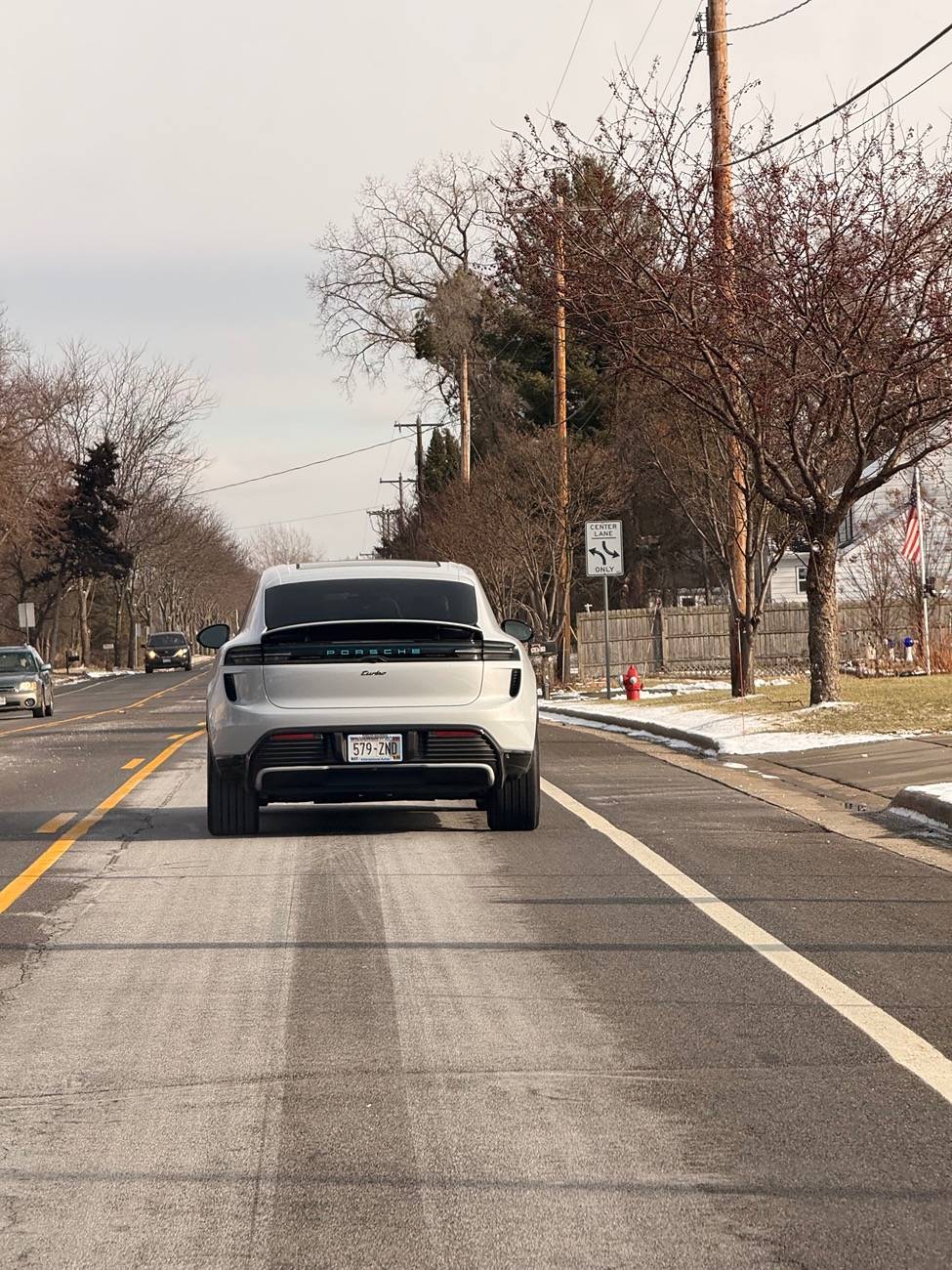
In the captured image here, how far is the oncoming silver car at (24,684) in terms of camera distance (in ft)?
116

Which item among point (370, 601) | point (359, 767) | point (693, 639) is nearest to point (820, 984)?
point (359, 767)

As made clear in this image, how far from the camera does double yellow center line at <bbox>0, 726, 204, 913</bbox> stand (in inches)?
374

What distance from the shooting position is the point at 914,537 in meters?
32.9

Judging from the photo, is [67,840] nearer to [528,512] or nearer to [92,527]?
[528,512]

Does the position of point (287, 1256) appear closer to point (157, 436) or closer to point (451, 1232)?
point (451, 1232)

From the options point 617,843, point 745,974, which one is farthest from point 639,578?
point 745,974

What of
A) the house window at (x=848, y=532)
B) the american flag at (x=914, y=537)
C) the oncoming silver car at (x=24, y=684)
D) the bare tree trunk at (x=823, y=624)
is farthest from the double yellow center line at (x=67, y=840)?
the house window at (x=848, y=532)

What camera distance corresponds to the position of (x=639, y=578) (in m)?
59.4

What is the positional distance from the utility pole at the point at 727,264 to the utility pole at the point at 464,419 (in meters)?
24.1

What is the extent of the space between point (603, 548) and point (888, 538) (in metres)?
9.68

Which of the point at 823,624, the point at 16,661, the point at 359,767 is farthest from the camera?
the point at 16,661

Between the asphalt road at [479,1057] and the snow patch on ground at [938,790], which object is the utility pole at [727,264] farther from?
the asphalt road at [479,1057]

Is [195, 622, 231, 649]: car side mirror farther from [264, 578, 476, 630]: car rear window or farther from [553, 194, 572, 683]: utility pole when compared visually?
[553, 194, 572, 683]: utility pole

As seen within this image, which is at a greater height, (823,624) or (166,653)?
(823,624)
